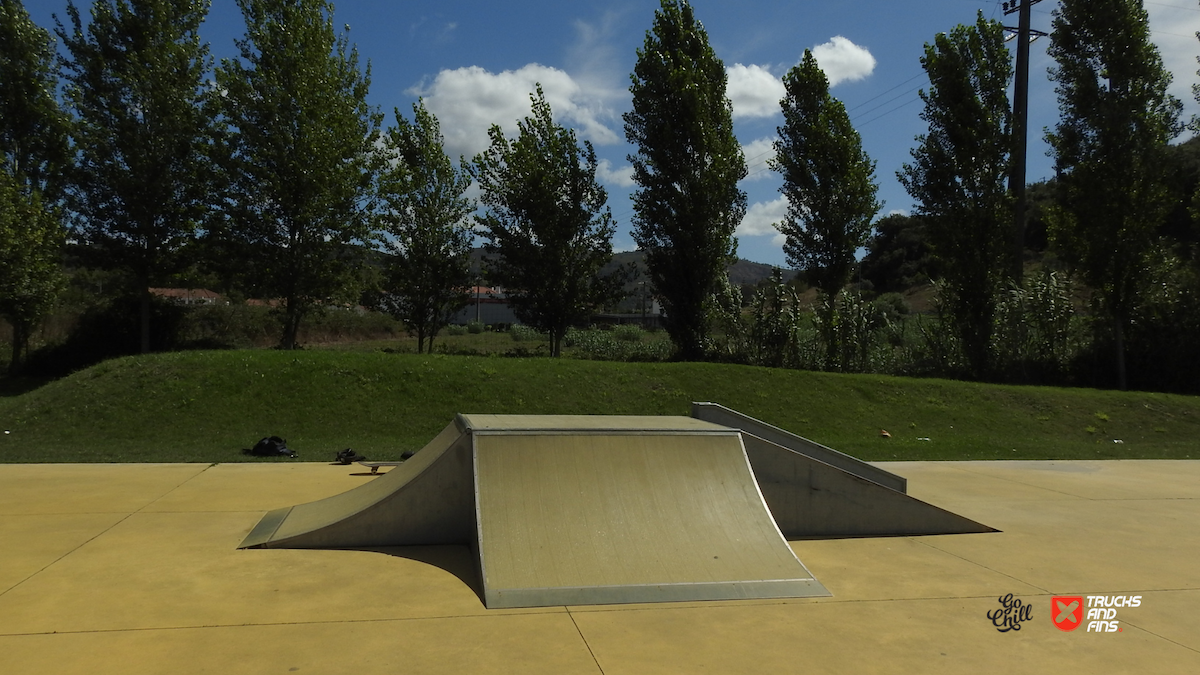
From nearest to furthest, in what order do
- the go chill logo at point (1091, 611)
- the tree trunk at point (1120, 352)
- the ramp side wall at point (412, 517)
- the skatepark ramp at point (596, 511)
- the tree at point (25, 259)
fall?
1. the go chill logo at point (1091, 611)
2. the skatepark ramp at point (596, 511)
3. the ramp side wall at point (412, 517)
4. the tree at point (25, 259)
5. the tree trunk at point (1120, 352)

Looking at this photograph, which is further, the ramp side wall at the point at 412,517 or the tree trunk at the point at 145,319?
the tree trunk at the point at 145,319

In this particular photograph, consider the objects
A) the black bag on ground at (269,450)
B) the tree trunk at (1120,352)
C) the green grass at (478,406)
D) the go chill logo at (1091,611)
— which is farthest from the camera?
the tree trunk at (1120,352)

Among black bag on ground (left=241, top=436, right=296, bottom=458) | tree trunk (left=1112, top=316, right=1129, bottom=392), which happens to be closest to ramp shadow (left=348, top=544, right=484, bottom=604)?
black bag on ground (left=241, top=436, right=296, bottom=458)

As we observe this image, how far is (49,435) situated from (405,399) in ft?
18.0

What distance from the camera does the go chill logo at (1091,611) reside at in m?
5.16

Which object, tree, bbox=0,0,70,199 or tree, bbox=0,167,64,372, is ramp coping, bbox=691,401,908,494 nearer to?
tree, bbox=0,167,64,372

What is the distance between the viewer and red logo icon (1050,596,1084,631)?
518cm

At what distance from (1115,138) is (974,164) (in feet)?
12.8

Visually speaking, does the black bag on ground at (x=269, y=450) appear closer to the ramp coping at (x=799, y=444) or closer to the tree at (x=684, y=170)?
the ramp coping at (x=799, y=444)

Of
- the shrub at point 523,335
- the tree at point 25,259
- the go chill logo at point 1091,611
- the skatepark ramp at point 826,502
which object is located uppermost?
the tree at point 25,259

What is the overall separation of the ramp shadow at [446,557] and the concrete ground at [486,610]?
0.09ft

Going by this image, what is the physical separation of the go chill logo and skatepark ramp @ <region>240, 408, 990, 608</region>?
1520 mm

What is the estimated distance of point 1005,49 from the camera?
2272cm

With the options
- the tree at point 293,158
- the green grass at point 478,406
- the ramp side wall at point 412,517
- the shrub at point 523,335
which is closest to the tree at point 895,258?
the shrub at point 523,335
